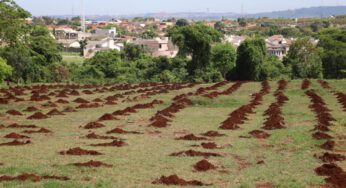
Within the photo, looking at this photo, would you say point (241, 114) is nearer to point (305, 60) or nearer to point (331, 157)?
point (331, 157)

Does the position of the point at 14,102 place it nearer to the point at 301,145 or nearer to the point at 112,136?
the point at 112,136

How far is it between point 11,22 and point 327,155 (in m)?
25.7

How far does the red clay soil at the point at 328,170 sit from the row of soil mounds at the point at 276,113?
9.41 meters

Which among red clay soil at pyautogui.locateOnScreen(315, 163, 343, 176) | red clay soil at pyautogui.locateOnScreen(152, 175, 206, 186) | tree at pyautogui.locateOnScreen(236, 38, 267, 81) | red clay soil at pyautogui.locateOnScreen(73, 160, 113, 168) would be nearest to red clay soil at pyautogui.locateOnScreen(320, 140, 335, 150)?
red clay soil at pyautogui.locateOnScreen(315, 163, 343, 176)

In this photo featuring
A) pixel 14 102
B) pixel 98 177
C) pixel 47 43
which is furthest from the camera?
pixel 47 43

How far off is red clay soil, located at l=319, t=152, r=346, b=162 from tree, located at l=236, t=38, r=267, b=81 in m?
49.6

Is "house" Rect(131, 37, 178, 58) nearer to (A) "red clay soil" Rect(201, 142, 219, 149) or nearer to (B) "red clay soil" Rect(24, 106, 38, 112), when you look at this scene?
(B) "red clay soil" Rect(24, 106, 38, 112)

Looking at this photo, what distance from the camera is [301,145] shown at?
21.6 meters

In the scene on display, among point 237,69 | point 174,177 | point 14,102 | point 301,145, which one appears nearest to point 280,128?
point 301,145

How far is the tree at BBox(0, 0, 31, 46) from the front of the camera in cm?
3741


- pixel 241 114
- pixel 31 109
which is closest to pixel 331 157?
pixel 241 114

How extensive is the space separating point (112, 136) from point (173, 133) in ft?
9.77

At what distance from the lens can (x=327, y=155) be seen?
61.7ft

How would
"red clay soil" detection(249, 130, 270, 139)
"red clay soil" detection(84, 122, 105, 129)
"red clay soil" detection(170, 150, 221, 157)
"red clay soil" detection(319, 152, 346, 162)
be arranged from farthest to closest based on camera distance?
1. "red clay soil" detection(84, 122, 105, 129)
2. "red clay soil" detection(249, 130, 270, 139)
3. "red clay soil" detection(170, 150, 221, 157)
4. "red clay soil" detection(319, 152, 346, 162)
